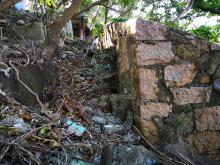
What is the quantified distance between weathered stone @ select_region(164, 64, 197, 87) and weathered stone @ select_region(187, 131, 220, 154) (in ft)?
1.57

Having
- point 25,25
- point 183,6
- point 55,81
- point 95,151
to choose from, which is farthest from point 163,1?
point 95,151

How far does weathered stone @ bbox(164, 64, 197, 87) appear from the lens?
9.30ft

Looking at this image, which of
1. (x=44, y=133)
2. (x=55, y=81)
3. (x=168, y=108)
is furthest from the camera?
(x=55, y=81)

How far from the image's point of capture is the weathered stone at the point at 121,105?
10.3ft

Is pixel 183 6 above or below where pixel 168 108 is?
above

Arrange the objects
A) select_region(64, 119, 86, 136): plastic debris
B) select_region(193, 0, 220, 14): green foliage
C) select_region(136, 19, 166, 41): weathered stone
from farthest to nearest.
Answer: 1. select_region(193, 0, 220, 14): green foliage
2. select_region(136, 19, 166, 41): weathered stone
3. select_region(64, 119, 86, 136): plastic debris

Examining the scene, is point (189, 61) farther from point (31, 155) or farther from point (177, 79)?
point (31, 155)

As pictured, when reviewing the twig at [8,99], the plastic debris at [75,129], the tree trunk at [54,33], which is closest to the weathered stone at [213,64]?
the plastic debris at [75,129]

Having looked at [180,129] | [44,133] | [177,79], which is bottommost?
[180,129]

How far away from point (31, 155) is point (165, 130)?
48.1 inches

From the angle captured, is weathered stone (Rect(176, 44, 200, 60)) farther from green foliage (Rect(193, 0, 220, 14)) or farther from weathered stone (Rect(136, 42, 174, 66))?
green foliage (Rect(193, 0, 220, 14))

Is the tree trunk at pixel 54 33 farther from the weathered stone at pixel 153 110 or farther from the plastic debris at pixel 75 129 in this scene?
the weathered stone at pixel 153 110

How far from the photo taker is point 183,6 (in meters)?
7.94

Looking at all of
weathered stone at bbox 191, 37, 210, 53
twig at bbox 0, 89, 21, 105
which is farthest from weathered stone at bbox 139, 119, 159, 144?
twig at bbox 0, 89, 21, 105
